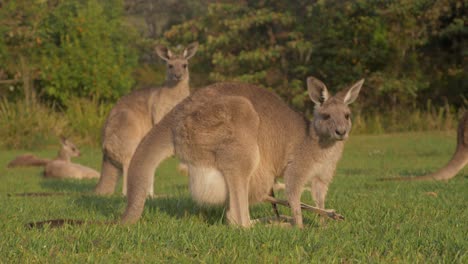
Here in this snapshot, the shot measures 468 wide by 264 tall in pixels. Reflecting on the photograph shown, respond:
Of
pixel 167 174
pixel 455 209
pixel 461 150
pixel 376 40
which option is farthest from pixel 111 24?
pixel 455 209

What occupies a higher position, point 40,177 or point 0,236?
point 0,236

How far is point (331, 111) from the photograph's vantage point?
482cm

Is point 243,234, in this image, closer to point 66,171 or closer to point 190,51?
point 190,51

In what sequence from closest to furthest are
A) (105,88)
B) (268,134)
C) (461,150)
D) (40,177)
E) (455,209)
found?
(268,134) → (455,209) → (461,150) → (40,177) → (105,88)

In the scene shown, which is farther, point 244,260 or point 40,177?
point 40,177

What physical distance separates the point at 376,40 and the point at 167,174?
13.6 m

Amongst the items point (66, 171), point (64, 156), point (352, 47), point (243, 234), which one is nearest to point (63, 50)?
point (64, 156)

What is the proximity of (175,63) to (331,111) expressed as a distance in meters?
5.05

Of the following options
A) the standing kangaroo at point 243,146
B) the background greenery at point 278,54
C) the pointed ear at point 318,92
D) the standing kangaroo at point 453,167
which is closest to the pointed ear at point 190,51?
the standing kangaroo at point 453,167

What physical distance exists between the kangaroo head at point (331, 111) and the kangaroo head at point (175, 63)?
4.68 metres

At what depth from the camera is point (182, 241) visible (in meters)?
4.26

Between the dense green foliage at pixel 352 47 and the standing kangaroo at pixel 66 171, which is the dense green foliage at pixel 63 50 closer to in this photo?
the dense green foliage at pixel 352 47

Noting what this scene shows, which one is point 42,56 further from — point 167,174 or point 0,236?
point 0,236

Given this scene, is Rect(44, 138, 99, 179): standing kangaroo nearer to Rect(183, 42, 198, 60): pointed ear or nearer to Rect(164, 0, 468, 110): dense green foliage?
Rect(183, 42, 198, 60): pointed ear
